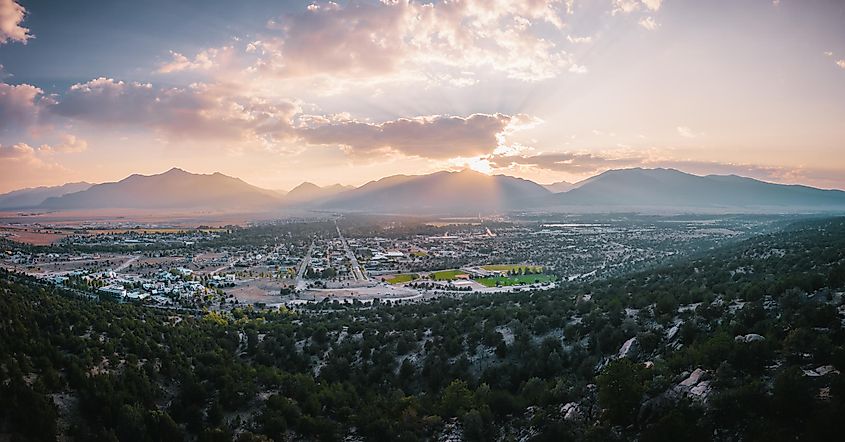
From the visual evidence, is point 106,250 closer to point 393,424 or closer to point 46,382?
point 46,382

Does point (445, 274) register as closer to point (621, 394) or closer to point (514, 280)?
point (514, 280)

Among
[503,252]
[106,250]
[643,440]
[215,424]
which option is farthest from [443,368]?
[106,250]

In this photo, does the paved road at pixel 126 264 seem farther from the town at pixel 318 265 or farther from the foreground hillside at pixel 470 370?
the foreground hillside at pixel 470 370

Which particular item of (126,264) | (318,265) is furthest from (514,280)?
(126,264)

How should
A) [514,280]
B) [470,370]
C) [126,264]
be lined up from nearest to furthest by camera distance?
[470,370]
[514,280]
[126,264]

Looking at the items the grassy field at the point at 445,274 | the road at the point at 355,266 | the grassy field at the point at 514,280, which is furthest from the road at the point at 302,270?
the grassy field at the point at 514,280

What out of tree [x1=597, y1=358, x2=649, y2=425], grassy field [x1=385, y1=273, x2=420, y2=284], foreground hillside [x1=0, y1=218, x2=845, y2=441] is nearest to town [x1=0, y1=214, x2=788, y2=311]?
grassy field [x1=385, y1=273, x2=420, y2=284]

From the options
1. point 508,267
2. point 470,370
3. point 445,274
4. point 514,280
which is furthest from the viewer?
point 508,267
